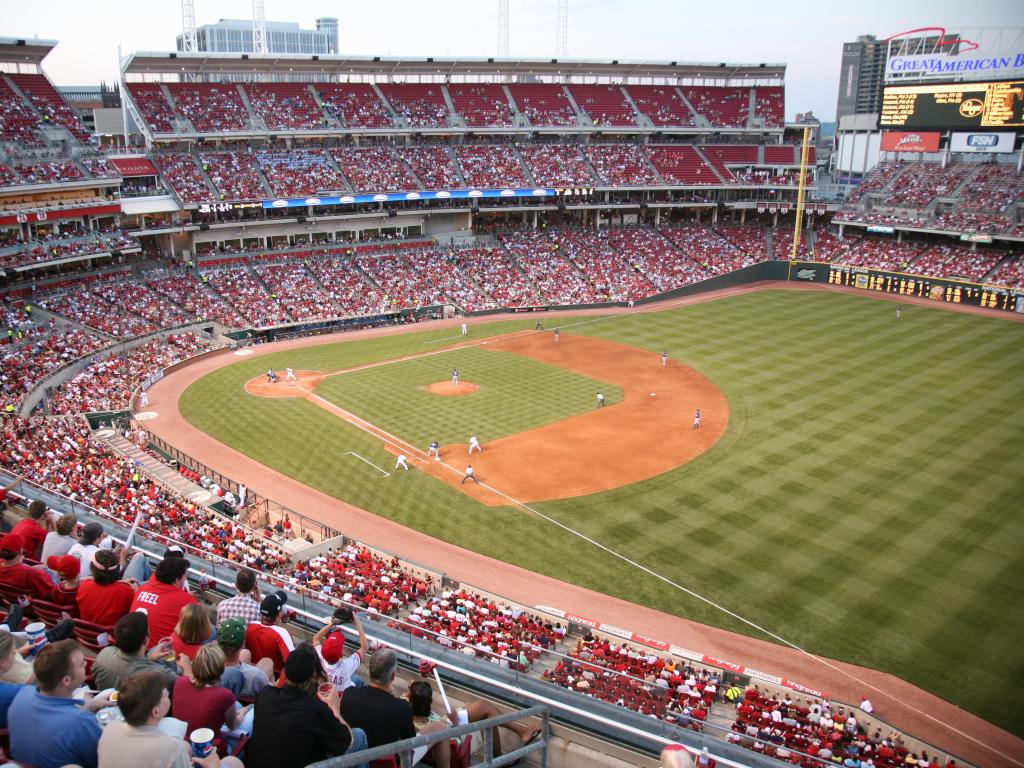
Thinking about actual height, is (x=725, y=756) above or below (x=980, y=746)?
above

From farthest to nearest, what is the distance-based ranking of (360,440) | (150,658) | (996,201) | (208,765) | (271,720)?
(996,201), (360,440), (150,658), (271,720), (208,765)

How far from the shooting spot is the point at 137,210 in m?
54.2

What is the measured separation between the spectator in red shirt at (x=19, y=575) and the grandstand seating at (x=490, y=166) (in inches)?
2464

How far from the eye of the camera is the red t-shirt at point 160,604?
7352 millimetres

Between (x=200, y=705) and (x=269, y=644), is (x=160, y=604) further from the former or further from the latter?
(x=200, y=705)

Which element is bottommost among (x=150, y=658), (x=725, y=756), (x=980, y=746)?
(x=980, y=746)

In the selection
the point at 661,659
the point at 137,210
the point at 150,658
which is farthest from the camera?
the point at 137,210

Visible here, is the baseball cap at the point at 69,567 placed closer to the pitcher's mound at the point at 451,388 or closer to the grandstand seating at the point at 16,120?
the pitcher's mound at the point at 451,388

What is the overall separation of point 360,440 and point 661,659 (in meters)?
19.5

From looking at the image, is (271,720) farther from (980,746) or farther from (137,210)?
(137,210)

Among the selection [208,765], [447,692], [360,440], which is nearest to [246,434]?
[360,440]

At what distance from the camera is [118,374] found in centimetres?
4088

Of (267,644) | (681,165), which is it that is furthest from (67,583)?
(681,165)

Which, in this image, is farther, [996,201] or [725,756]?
[996,201]
